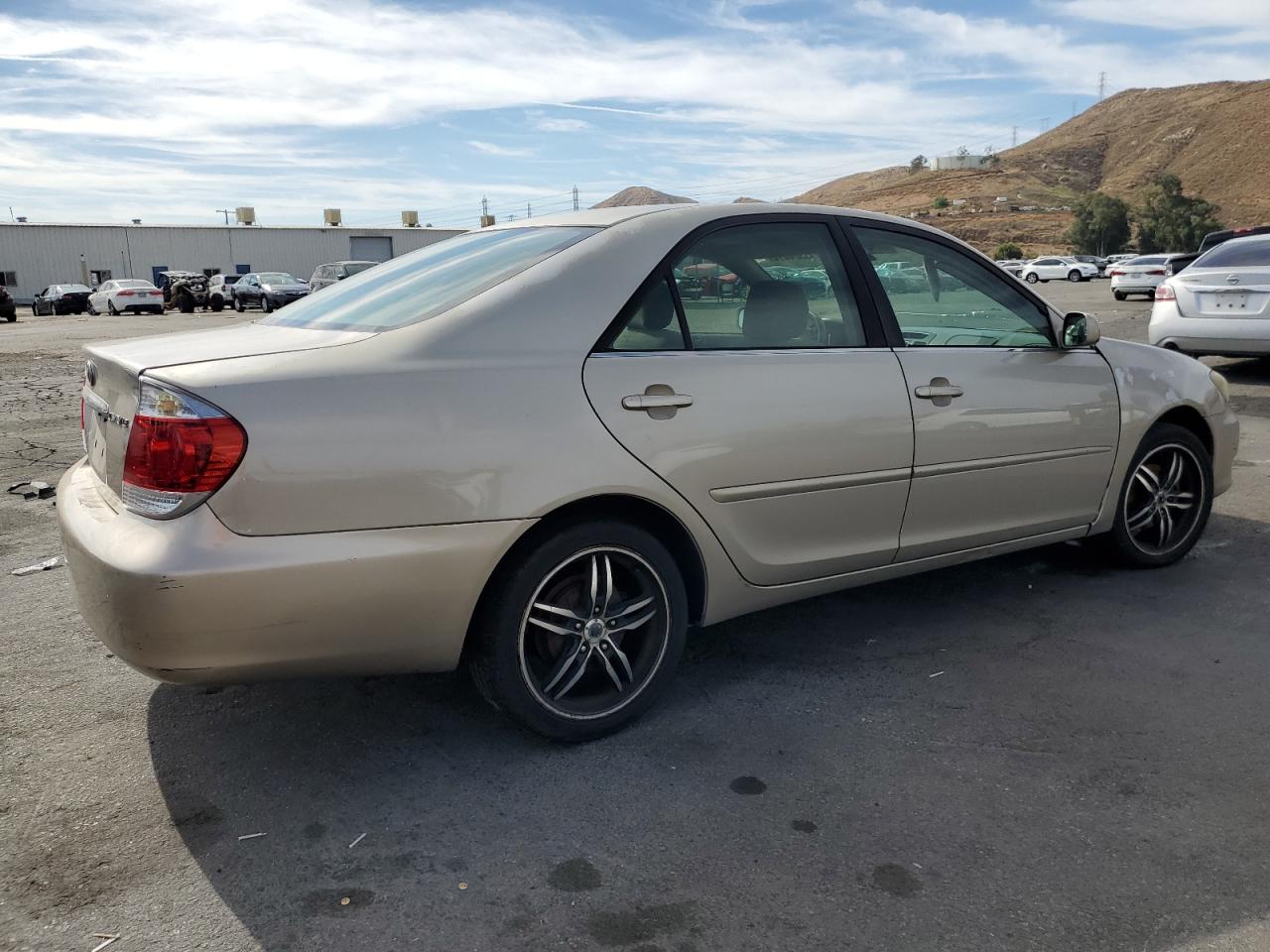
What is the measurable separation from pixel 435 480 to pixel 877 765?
59.2 inches

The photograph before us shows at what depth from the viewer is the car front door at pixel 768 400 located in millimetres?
3164

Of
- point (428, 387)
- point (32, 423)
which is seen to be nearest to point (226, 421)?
point (428, 387)

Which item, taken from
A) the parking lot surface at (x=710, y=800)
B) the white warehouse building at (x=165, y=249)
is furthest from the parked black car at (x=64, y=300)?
the parking lot surface at (x=710, y=800)

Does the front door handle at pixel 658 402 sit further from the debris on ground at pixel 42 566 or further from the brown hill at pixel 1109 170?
the brown hill at pixel 1109 170

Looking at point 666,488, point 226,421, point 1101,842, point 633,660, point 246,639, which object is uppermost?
point 226,421

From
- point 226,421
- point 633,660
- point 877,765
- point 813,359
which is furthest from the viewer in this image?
point 813,359

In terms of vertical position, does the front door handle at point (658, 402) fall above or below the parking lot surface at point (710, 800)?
above

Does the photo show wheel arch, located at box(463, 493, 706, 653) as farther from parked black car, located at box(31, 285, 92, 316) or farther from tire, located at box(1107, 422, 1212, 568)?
parked black car, located at box(31, 285, 92, 316)

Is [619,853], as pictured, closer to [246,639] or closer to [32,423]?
[246,639]

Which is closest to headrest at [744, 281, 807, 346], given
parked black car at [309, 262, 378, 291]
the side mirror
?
the side mirror

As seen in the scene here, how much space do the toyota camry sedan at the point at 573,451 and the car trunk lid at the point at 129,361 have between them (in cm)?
2

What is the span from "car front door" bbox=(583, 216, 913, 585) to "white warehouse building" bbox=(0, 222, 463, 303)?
54.0 metres

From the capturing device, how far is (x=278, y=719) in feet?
11.1

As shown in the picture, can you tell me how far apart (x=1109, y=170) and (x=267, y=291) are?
474 feet
